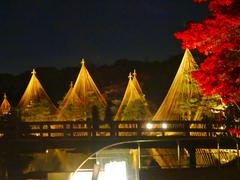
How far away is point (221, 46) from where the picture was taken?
12.5m

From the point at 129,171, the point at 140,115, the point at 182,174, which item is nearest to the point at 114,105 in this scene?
the point at 140,115

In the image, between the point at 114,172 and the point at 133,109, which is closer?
the point at 114,172

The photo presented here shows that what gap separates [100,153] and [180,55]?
45.5 meters

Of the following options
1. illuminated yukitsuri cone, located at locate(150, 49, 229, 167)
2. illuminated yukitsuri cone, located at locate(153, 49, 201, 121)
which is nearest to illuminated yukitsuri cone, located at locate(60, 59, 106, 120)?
illuminated yukitsuri cone, located at locate(150, 49, 229, 167)

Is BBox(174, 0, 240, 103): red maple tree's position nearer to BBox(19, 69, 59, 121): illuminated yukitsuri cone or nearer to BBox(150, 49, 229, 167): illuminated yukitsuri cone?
BBox(150, 49, 229, 167): illuminated yukitsuri cone

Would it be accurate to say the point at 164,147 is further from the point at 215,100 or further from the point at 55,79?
the point at 55,79

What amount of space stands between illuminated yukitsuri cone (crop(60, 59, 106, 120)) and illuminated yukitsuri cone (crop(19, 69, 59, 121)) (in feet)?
4.03

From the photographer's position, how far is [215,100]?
27.1 metres

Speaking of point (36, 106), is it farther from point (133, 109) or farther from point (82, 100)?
point (133, 109)

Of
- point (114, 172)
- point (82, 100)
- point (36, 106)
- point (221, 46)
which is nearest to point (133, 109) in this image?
point (82, 100)

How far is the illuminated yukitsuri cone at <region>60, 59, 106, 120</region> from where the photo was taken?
117 ft

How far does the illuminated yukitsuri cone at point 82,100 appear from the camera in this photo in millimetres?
35750

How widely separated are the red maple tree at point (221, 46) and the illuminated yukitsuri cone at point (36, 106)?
25.4 metres

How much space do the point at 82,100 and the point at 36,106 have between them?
372 centimetres
